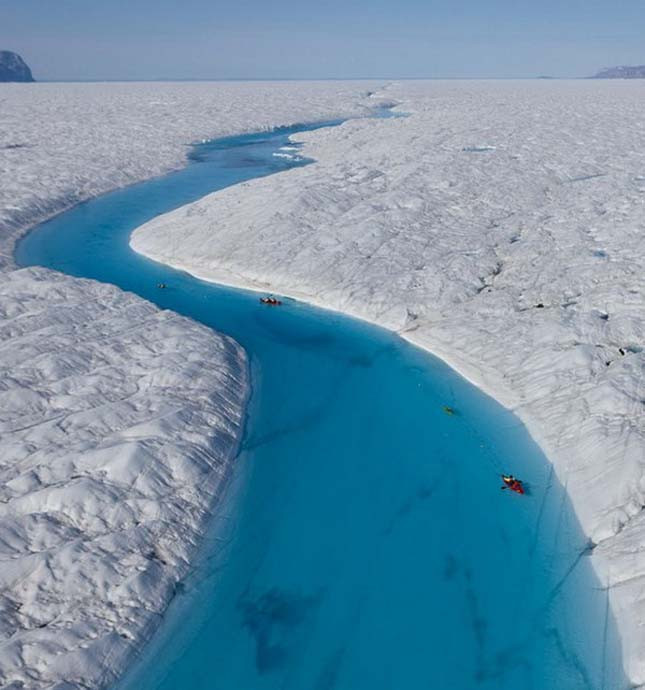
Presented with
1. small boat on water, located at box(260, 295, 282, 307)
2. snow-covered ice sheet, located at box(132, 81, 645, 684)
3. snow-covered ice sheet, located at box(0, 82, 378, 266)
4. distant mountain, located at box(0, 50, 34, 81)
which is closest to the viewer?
snow-covered ice sheet, located at box(132, 81, 645, 684)

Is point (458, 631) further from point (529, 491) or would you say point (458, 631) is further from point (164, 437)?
point (164, 437)

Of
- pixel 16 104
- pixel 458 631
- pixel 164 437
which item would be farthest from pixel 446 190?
pixel 16 104

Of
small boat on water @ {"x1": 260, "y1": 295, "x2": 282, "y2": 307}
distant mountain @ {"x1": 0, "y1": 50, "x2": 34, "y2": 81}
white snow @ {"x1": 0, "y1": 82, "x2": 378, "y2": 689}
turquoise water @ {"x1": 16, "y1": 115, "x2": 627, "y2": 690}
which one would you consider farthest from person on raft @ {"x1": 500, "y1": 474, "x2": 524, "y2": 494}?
distant mountain @ {"x1": 0, "y1": 50, "x2": 34, "y2": 81}

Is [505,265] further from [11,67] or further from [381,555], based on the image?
[11,67]

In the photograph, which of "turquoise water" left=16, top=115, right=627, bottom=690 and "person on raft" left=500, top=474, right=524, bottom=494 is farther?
"person on raft" left=500, top=474, right=524, bottom=494

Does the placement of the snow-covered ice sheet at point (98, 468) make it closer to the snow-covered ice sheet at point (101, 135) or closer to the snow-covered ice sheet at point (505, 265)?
the snow-covered ice sheet at point (505, 265)

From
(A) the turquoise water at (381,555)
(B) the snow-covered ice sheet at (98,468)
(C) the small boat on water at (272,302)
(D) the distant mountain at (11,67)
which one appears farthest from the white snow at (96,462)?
(D) the distant mountain at (11,67)

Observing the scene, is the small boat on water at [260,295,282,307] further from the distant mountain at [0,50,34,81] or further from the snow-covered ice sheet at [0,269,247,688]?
the distant mountain at [0,50,34,81]
